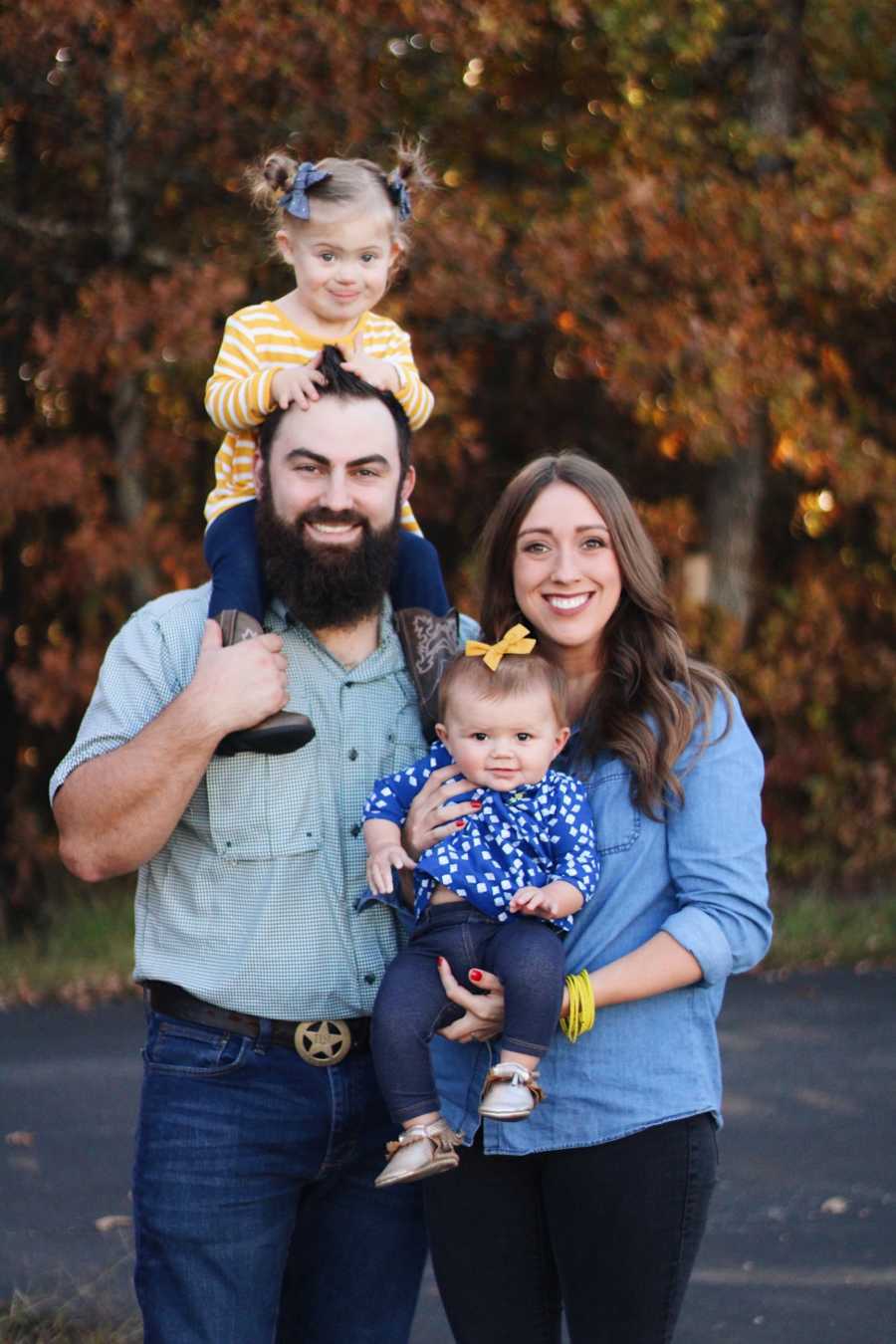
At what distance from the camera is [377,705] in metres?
3.15

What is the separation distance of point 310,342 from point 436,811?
1344 mm

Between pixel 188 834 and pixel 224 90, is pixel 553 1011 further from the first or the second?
pixel 224 90

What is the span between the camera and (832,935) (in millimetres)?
8336

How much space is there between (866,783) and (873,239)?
10.7 feet

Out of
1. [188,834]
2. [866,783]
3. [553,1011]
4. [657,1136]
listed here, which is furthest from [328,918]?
[866,783]

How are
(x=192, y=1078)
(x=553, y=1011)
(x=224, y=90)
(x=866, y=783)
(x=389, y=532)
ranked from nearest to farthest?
(x=553, y=1011)
(x=192, y=1078)
(x=389, y=532)
(x=224, y=90)
(x=866, y=783)

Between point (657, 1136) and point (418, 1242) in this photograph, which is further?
point (418, 1242)

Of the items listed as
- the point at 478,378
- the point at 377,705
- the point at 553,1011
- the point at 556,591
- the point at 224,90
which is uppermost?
the point at 224,90

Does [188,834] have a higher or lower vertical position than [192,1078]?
higher

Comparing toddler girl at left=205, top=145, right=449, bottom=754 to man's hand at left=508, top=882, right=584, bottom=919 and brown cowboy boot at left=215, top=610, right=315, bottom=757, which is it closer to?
brown cowboy boot at left=215, top=610, right=315, bottom=757

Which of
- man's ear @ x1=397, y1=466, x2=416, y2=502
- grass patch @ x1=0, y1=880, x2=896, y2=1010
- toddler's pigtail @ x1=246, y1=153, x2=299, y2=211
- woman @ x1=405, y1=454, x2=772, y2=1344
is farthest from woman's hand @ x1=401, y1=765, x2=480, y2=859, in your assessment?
grass patch @ x1=0, y1=880, x2=896, y2=1010

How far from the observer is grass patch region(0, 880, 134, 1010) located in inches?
304

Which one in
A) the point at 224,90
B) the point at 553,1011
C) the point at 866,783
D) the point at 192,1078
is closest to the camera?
the point at 553,1011

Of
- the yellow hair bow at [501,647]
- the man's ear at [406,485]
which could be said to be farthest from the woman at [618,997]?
the man's ear at [406,485]
